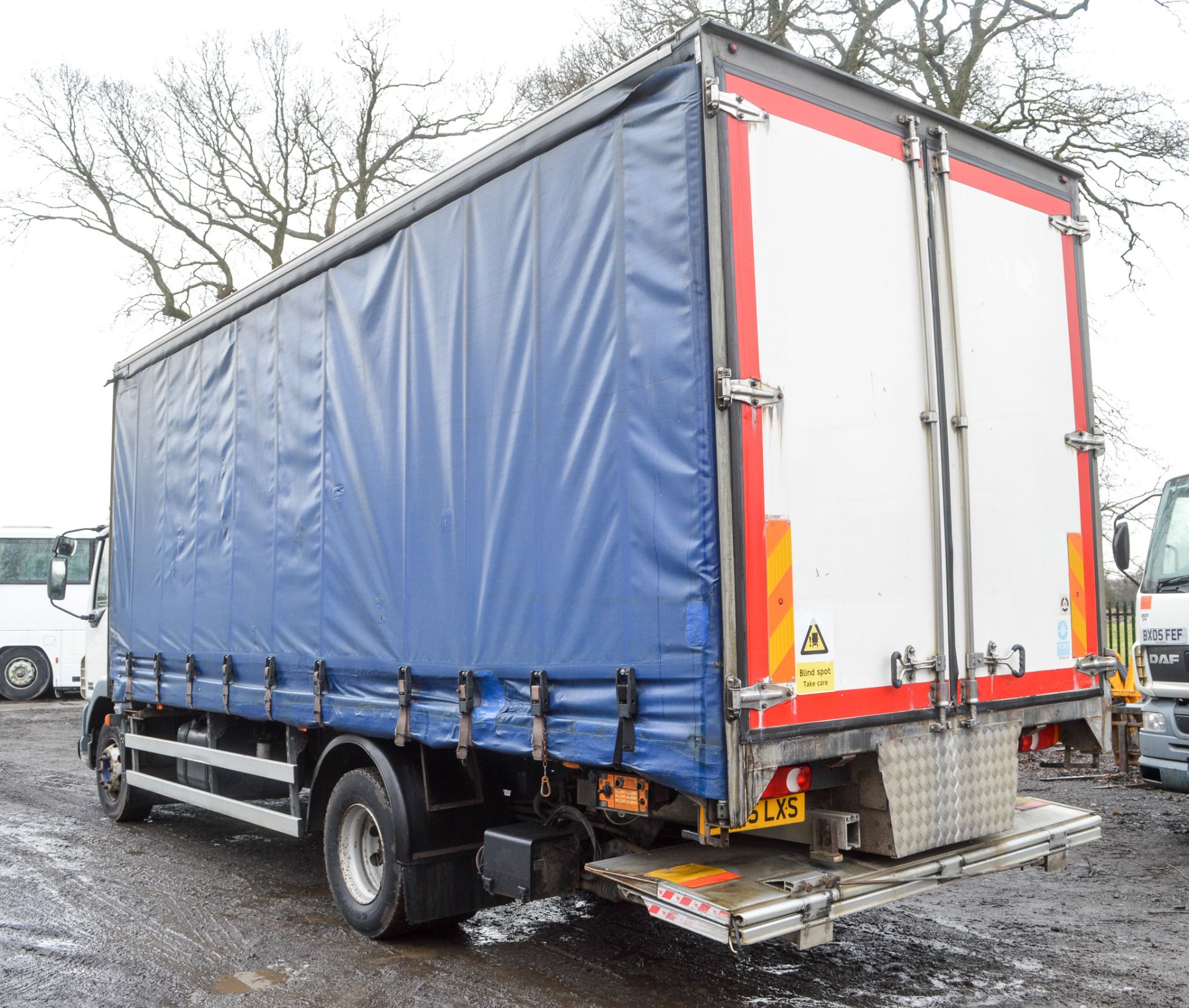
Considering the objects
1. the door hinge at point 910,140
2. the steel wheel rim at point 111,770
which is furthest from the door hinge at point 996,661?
the steel wheel rim at point 111,770

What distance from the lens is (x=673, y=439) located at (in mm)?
4141

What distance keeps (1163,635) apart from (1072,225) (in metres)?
3.59

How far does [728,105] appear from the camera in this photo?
417 centimetres

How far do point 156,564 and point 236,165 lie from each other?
16.6 m

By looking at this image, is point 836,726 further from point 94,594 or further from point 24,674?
point 24,674

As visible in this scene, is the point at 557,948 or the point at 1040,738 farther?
the point at 557,948

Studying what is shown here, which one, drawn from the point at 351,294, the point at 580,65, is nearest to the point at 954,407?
the point at 351,294

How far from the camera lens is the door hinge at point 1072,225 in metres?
5.68

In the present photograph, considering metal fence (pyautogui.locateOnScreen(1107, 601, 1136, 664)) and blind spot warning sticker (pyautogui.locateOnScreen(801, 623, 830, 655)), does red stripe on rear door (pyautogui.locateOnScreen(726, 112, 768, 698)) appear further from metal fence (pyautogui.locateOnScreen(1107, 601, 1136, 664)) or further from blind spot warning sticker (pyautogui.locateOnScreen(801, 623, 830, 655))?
metal fence (pyautogui.locateOnScreen(1107, 601, 1136, 664))

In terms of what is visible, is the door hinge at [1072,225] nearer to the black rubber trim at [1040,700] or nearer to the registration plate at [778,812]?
the black rubber trim at [1040,700]

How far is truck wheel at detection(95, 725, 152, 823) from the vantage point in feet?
30.6

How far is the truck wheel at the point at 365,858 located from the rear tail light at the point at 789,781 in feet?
7.07

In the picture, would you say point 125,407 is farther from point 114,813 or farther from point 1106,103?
point 1106,103

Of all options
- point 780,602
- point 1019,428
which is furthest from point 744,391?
point 1019,428
